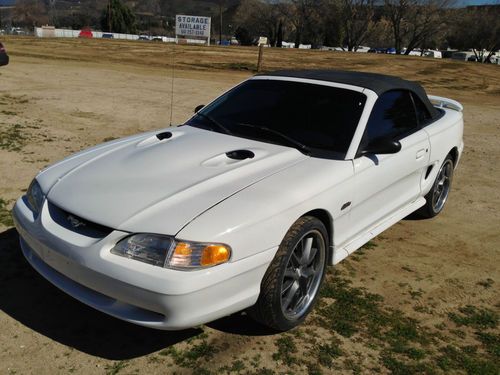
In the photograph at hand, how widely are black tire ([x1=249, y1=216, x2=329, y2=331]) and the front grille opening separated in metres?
0.94

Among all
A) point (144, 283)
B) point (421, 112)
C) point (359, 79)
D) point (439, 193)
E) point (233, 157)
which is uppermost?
point (359, 79)

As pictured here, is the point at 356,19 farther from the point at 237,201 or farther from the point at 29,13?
the point at 29,13

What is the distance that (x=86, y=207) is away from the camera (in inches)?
107

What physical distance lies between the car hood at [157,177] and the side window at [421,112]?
1749 millimetres

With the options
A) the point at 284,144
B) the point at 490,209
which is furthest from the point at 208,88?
the point at 284,144

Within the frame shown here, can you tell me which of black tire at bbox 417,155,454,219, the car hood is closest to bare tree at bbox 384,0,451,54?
black tire at bbox 417,155,454,219

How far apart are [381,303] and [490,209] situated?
2.77m

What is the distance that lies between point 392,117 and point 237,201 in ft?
6.55

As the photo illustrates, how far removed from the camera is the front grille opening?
2.63 m

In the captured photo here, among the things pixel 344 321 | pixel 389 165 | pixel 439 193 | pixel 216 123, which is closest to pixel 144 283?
pixel 344 321

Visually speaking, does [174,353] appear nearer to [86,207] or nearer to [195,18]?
[86,207]

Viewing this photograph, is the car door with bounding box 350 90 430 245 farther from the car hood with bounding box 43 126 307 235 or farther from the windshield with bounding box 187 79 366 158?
the car hood with bounding box 43 126 307 235

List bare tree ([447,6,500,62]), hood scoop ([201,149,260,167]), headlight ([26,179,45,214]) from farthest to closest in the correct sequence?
bare tree ([447,6,500,62])
hood scoop ([201,149,260,167])
headlight ([26,179,45,214])

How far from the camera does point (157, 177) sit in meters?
2.98
